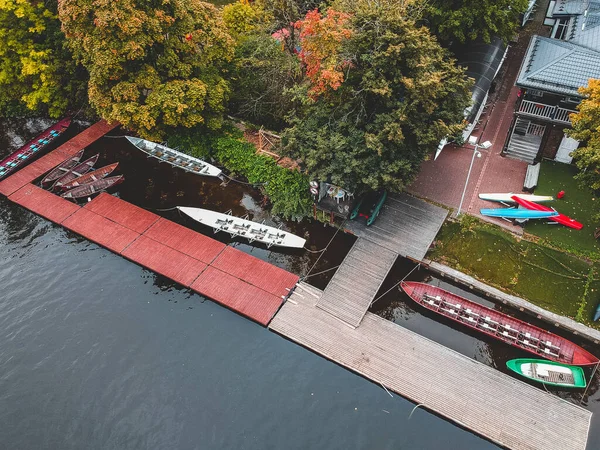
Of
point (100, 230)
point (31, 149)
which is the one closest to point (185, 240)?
point (100, 230)

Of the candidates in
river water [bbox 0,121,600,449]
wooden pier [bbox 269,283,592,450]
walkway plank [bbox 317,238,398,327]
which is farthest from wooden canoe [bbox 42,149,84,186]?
walkway plank [bbox 317,238,398,327]

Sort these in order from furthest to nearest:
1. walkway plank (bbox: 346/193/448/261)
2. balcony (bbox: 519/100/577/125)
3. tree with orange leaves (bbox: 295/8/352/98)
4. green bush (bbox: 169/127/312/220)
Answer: green bush (bbox: 169/127/312/220) → balcony (bbox: 519/100/577/125) → walkway plank (bbox: 346/193/448/261) → tree with orange leaves (bbox: 295/8/352/98)

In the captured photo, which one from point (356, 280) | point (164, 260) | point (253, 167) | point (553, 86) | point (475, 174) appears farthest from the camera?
point (253, 167)

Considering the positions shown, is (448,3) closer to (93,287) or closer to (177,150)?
(177,150)

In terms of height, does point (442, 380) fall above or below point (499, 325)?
below

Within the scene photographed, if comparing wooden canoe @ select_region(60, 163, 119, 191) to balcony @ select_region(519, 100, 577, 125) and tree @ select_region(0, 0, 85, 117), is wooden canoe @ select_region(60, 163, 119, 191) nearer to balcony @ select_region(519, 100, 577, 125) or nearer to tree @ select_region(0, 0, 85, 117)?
tree @ select_region(0, 0, 85, 117)

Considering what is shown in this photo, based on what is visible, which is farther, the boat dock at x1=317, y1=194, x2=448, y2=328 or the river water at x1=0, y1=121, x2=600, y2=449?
the boat dock at x1=317, y1=194, x2=448, y2=328

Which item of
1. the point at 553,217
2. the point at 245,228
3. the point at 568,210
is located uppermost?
the point at 553,217

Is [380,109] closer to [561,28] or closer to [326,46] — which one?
[326,46]
